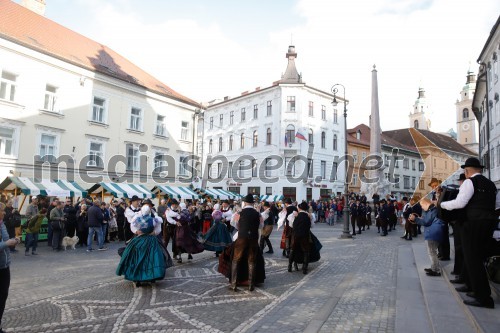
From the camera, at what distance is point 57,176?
22297mm

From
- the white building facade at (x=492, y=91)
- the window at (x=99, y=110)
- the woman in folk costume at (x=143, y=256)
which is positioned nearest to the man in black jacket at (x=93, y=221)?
the woman in folk costume at (x=143, y=256)

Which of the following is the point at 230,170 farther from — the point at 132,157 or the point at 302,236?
the point at 302,236

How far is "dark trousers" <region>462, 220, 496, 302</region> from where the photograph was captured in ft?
16.4

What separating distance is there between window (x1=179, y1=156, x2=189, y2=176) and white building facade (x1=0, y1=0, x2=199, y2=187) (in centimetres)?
16

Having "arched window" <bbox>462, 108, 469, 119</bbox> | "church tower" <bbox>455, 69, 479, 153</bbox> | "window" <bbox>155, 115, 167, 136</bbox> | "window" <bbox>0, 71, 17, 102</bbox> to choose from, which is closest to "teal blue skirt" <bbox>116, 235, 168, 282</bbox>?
"window" <bbox>0, 71, 17, 102</bbox>

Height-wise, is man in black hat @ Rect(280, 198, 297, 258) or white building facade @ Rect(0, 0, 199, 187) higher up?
white building facade @ Rect(0, 0, 199, 187)

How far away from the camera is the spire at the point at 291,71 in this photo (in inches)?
1689

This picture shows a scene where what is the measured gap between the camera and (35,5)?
28.0 m

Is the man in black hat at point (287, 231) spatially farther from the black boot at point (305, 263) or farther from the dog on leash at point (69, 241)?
the dog on leash at point (69, 241)

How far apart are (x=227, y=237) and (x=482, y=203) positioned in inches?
291

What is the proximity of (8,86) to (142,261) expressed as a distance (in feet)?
62.0

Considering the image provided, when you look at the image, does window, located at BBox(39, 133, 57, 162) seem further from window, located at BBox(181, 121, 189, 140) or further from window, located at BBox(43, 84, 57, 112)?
window, located at BBox(181, 121, 189, 140)

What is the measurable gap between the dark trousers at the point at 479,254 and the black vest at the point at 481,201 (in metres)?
0.09

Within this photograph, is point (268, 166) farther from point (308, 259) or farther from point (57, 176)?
point (308, 259)
